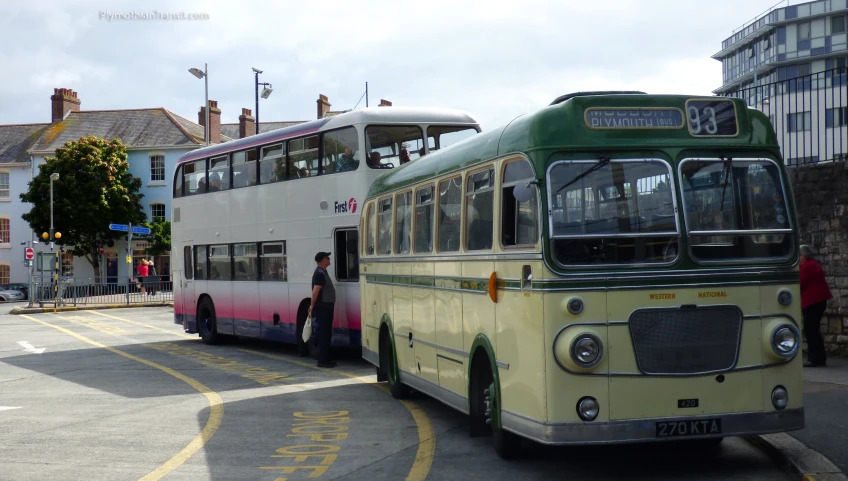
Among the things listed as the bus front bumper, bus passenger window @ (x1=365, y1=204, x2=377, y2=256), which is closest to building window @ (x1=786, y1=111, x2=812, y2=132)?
bus passenger window @ (x1=365, y1=204, x2=377, y2=256)

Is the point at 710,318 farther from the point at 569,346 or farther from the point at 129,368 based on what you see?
the point at 129,368

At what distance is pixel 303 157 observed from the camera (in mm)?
19219

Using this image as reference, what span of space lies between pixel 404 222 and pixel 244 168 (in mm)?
9791

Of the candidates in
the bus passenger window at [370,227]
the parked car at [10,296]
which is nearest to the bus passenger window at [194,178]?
the bus passenger window at [370,227]

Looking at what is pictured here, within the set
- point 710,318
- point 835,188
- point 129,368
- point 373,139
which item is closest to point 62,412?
point 129,368

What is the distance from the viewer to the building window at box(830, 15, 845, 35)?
3669 inches

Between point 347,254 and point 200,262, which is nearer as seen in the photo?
point 347,254

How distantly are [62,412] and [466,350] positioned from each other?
5740 millimetres

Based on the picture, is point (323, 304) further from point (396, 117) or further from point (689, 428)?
point (689, 428)

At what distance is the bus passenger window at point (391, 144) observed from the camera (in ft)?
58.4

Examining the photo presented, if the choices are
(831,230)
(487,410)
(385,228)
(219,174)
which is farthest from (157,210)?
(487,410)

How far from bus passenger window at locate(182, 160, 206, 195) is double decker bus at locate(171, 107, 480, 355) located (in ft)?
0.08

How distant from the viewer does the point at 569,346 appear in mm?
7770

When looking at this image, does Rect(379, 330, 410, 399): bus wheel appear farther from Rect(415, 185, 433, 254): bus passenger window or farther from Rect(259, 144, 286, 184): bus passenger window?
Rect(259, 144, 286, 184): bus passenger window
